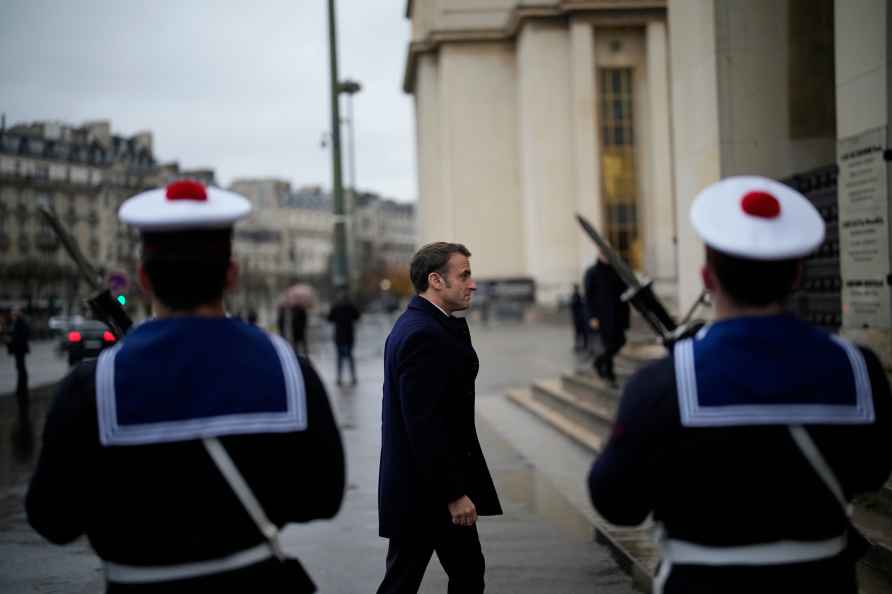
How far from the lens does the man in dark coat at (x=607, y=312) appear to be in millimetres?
12744

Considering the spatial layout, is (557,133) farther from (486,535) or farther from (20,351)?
(486,535)

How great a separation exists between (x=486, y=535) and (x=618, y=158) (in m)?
42.1

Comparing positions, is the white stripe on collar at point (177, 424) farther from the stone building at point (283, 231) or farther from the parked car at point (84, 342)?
the stone building at point (283, 231)

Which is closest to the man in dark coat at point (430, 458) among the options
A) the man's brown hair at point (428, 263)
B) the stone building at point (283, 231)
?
the man's brown hair at point (428, 263)

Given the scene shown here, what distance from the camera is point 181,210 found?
2.38 m

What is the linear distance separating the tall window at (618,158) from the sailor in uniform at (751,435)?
45742 millimetres

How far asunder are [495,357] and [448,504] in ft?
68.2

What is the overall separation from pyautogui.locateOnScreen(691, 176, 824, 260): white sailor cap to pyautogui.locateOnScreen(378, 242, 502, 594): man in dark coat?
1.97m

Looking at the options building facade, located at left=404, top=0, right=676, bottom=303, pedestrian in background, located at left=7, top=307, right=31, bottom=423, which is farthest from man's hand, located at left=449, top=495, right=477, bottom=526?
building facade, located at left=404, top=0, right=676, bottom=303

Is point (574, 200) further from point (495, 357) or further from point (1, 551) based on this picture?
point (1, 551)

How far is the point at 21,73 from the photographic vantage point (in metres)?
9.22

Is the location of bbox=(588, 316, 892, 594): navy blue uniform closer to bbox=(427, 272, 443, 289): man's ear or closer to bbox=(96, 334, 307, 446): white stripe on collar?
bbox=(96, 334, 307, 446): white stripe on collar

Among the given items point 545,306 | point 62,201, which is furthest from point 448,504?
point 62,201

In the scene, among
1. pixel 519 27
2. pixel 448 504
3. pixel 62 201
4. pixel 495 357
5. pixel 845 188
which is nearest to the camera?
pixel 448 504
